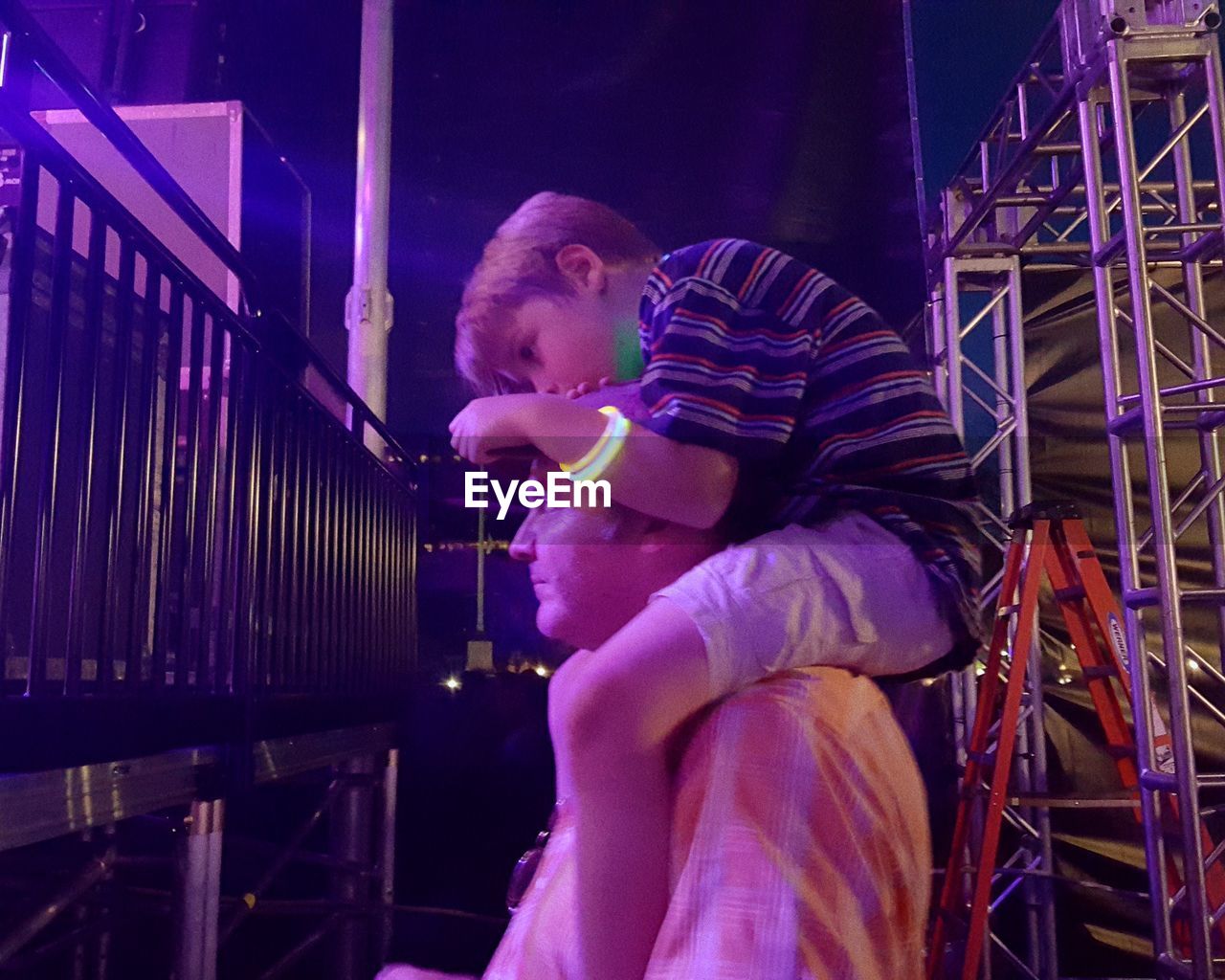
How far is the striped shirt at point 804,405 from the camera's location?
41.8 inches

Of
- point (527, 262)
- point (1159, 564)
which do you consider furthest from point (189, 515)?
point (1159, 564)

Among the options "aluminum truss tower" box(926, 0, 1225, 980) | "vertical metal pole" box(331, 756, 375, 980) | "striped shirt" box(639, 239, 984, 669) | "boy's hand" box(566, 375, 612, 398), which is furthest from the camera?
"vertical metal pole" box(331, 756, 375, 980)

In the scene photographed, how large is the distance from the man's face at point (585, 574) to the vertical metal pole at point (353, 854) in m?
1.64

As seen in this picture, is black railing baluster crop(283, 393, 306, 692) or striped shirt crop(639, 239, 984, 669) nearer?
striped shirt crop(639, 239, 984, 669)

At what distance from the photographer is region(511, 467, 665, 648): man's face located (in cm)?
117

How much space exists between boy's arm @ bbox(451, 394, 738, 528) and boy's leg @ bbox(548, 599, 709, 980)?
0.53 feet

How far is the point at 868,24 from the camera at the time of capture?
3520 millimetres

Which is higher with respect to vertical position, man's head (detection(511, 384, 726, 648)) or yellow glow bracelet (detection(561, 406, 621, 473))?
yellow glow bracelet (detection(561, 406, 621, 473))

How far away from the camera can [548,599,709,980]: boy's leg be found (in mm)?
930

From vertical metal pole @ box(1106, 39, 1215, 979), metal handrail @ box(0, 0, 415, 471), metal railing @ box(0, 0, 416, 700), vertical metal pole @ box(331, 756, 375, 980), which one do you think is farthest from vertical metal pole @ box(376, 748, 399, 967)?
vertical metal pole @ box(1106, 39, 1215, 979)

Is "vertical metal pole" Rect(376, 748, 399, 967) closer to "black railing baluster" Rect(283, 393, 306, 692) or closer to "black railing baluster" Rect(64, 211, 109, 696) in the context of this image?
"black railing baluster" Rect(283, 393, 306, 692)

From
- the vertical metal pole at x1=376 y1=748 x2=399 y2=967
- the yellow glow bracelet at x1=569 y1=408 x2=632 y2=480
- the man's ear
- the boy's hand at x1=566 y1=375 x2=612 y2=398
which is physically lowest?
the vertical metal pole at x1=376 y1=748 x2=399 y2=967

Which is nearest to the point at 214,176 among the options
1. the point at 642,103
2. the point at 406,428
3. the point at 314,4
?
the point at 406,428

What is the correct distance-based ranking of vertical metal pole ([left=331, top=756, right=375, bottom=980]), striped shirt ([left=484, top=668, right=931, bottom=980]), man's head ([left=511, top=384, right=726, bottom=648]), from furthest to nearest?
vertical metal pole ([left=331, top=756, right=375, bottom=980]) → man's head ([left=511, top=384, right=726, bottom=648]) → striped shirt ([left=484, top=668, right=931, bottom=980])
